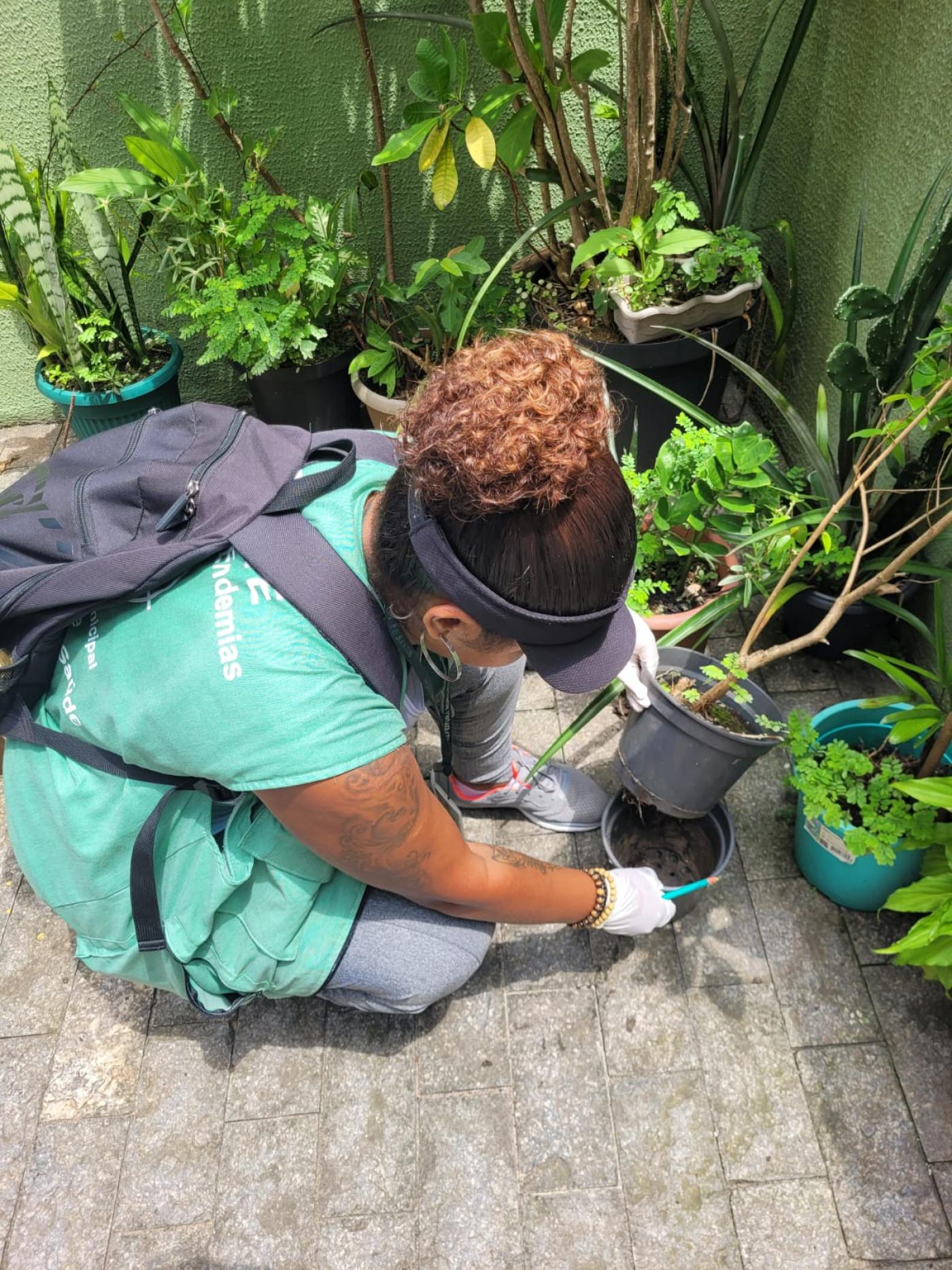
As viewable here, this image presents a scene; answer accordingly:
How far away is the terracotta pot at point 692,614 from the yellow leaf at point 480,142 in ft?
3.48

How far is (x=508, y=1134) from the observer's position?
1.67m

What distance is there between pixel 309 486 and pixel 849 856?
1.35 m

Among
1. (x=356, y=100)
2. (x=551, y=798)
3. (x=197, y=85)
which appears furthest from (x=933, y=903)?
(x=197, y=85)

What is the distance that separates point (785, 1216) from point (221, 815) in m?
1.29

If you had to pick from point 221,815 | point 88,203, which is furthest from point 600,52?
point 221,815

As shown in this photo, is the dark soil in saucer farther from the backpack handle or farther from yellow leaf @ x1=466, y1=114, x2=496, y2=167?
yellow leaf @ x1=466, y1=114, x2=496, y2=167

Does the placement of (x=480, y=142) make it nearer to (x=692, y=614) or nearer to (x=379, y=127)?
(x=379, y=127)

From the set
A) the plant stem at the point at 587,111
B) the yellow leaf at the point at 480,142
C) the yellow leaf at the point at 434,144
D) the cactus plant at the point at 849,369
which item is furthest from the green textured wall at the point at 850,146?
the yellow leaf at the point at 434,144

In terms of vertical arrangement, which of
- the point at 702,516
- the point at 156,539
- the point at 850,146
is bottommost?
the point at 702,516

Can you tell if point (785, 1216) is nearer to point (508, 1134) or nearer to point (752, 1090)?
point (752, 1090)

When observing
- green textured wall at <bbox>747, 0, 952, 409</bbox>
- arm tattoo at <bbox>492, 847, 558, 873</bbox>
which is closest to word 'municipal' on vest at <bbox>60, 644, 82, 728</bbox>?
arm tattoo at <bbox>492, 847, 558, 873</bbox>

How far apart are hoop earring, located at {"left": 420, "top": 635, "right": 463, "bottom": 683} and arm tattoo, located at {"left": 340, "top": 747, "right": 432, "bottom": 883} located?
6.6 inches

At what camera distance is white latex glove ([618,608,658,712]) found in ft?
5.70

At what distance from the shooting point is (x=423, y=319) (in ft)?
9.25
